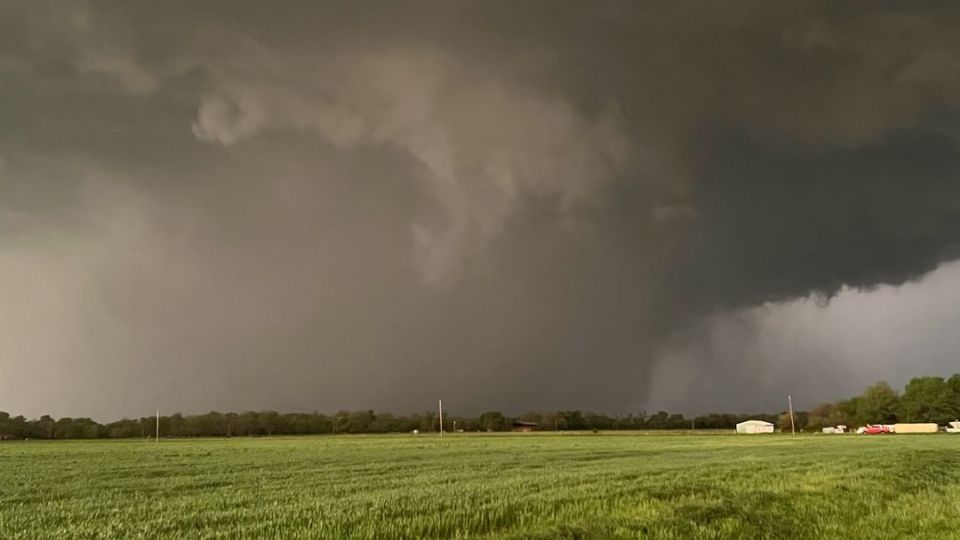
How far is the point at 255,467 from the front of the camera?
46.0m

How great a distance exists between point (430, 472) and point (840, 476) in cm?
1986

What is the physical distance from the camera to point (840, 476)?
113 ft

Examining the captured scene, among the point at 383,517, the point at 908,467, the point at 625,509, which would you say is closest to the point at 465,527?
the point at 383,517

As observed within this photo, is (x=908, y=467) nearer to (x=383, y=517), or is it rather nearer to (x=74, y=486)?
(x=383, y=517)

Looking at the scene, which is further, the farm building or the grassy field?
the farm building

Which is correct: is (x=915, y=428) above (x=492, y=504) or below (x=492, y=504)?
below

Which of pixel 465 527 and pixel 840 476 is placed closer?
pixel 465 527

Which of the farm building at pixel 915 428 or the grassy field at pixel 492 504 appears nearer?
the grassy field at pixel 492 504

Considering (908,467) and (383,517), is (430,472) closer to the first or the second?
(383,517)

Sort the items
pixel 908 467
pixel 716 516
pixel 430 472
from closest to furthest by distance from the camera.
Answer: pixel 716 516
pixel 430 472
pixel 908 467

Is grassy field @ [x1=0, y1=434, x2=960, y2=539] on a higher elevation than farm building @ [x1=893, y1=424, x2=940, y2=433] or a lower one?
higher

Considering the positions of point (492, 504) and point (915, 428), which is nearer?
point (492, 504)

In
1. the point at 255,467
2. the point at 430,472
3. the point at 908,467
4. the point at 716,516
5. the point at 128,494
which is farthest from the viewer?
the point at 255,467

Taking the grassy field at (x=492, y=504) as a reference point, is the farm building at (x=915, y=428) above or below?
below
